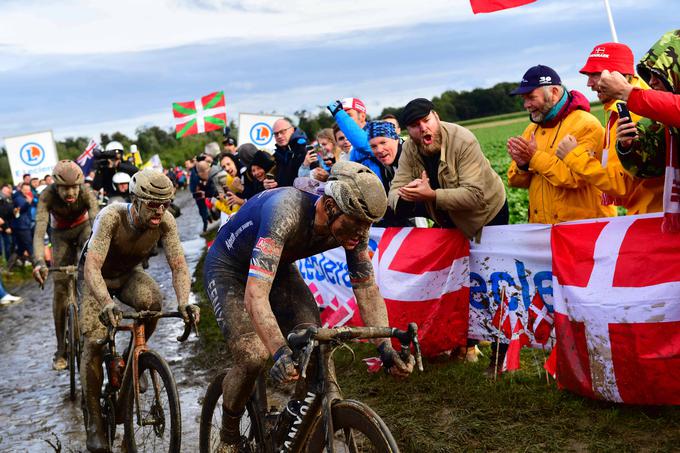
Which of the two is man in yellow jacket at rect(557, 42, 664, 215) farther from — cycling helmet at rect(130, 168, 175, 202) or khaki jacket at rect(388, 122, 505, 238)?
cycling helmet at rect(130, 168, 175, 202)

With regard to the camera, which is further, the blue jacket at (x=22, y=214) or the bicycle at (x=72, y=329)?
the blue jacket at (x=22, y=214)

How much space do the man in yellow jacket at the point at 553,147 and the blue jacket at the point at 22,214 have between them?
17.5m

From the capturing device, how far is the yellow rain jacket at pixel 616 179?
5.93 m

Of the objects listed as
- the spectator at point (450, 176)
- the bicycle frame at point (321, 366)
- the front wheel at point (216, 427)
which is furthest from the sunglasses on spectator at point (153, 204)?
the bicycle frame at point (321, 366)

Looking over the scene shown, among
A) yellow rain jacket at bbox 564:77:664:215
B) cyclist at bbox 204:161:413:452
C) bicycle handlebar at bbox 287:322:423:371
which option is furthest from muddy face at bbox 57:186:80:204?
bicycle handlebar at bbox 287:322:423:371

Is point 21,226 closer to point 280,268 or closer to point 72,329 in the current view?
point 72,329

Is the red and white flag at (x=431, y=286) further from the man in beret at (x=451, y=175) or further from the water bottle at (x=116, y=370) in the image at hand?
the water bottle at (x=116, y=370)

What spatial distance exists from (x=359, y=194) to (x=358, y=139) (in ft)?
14.2

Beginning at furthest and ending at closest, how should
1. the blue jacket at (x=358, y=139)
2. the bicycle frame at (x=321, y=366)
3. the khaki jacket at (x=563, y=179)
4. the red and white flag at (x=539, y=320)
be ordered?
1. the blue jacket at (x=358, y=139)
2. the red and white flag at (x=539, y=320)
3. the khaki jacket at (x=563, y=179)
4. the bicycle frame at (x=321, y=366)

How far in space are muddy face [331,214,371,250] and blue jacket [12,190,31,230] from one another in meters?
18.9

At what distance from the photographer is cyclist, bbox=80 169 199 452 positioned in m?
6.22

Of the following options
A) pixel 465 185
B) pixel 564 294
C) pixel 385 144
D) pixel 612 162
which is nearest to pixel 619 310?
pixel 564 294

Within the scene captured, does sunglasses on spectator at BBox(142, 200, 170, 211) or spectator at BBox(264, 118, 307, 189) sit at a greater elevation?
spectator at BBox(264, 118, 307, 189)

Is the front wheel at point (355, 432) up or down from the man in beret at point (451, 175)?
down
